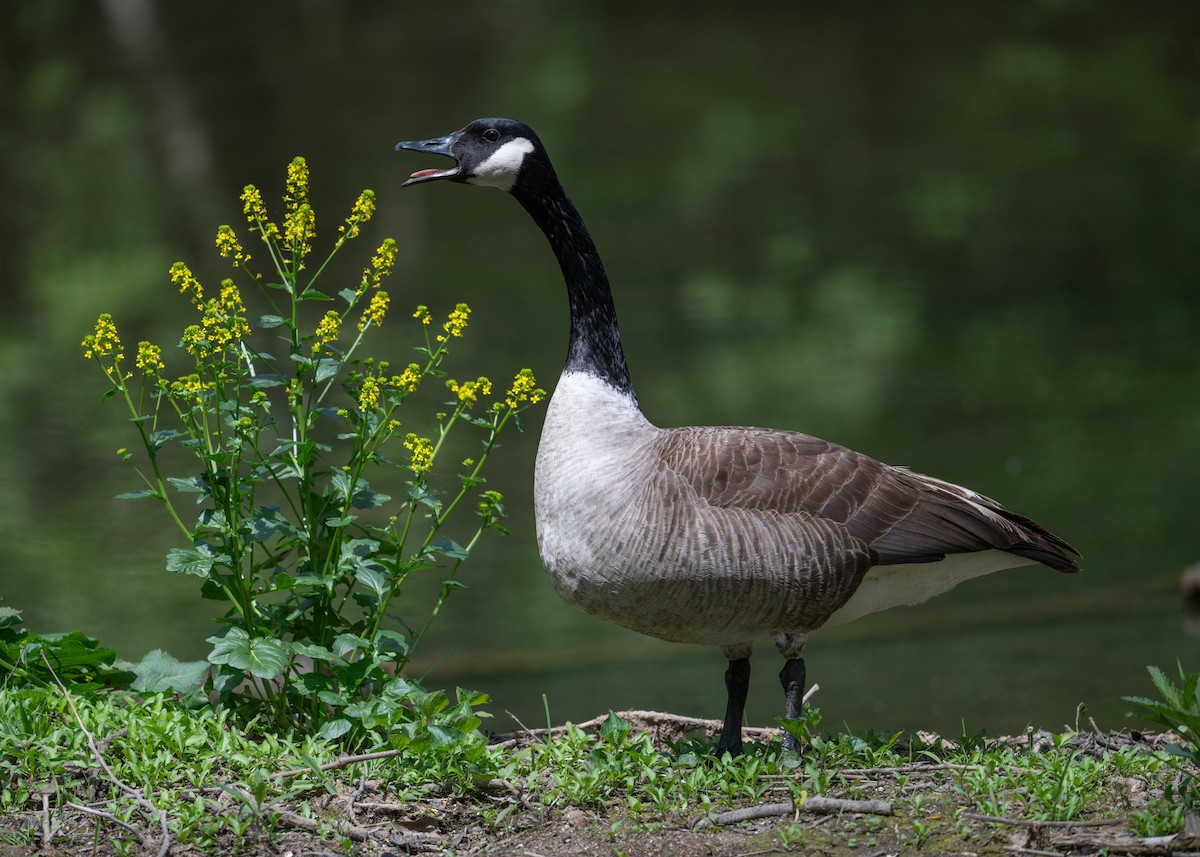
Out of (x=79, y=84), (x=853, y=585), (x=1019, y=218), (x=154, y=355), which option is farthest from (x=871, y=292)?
(x=79, y=84)

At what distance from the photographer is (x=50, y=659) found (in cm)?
468

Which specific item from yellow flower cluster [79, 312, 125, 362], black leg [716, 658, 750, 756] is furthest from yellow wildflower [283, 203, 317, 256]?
black leg [716, 658, 750, 756]

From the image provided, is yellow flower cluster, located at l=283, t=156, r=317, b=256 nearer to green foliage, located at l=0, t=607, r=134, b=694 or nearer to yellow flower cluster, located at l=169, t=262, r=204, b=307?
yellow flower cluster, located at l=169, t=262, r=204, b=307

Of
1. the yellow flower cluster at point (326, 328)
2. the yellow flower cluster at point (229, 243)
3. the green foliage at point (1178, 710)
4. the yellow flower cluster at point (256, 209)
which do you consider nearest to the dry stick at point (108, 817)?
the yellow flower cluster at point (326, 328)

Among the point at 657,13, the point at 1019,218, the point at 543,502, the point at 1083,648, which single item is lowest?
the point at 1083,648

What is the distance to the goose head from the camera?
196 inches

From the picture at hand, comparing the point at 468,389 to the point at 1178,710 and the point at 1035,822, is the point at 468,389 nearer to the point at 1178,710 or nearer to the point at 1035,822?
the point at 1035,822

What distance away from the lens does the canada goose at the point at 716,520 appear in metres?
4.46

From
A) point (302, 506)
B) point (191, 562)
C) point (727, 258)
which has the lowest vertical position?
point (191, 562)

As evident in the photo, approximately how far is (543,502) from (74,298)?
871 cm

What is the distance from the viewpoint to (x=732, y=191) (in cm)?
1461

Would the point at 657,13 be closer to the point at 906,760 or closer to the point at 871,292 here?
the point at 871,292

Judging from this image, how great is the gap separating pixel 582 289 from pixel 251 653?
1.64 metres

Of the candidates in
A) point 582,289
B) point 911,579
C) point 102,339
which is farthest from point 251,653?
point 911,579
